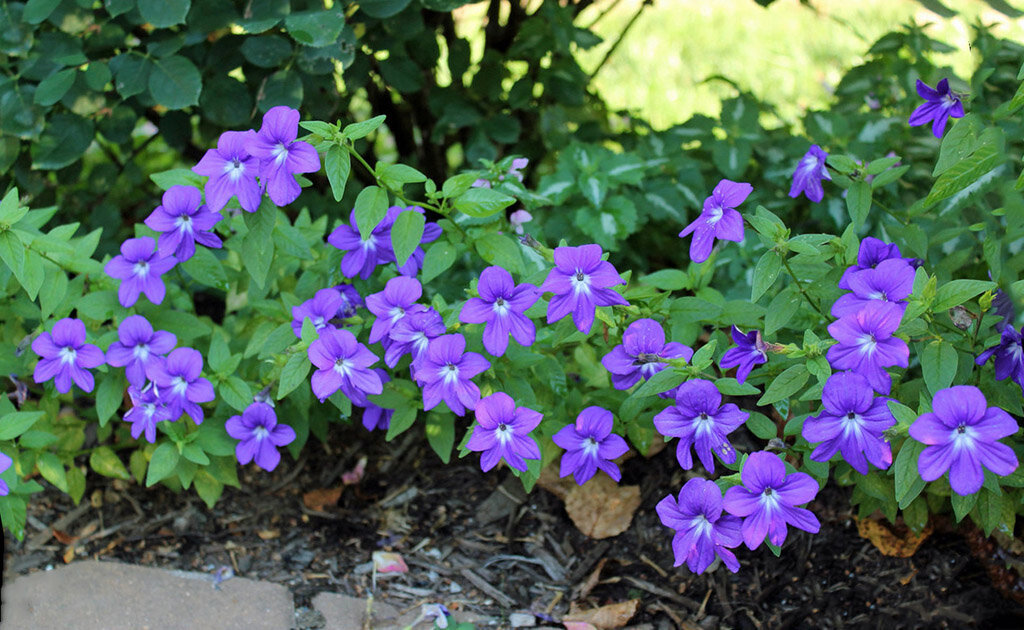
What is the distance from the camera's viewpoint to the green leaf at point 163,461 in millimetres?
2141

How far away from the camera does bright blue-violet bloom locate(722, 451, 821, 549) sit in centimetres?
165

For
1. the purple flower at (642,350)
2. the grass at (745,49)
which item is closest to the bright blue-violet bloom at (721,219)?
the purple flower at (642,350)

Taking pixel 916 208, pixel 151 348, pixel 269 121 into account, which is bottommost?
pixel 151 348

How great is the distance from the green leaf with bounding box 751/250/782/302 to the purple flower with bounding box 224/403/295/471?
3.56 feet

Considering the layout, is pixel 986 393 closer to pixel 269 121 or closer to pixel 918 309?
pixel 918 309

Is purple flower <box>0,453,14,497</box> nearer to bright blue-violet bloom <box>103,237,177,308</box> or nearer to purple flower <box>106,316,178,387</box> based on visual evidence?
purple flower <box>106,316,178,387</box>

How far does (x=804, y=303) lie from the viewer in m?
2.03

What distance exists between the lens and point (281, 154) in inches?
72.9

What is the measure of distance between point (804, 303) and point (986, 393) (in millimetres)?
389

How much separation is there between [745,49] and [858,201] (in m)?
2.99

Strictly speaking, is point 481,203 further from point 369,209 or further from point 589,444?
point 589,444

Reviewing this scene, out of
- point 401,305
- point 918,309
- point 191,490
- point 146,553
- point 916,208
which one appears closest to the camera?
point 918,309

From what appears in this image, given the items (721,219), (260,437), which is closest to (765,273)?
(721,219)

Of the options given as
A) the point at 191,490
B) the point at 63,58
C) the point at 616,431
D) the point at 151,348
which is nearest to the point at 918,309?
the point at 616,431
